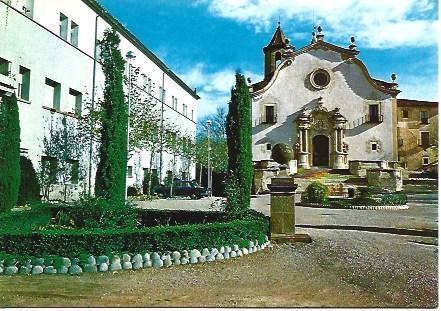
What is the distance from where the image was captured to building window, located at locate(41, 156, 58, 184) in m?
4.66

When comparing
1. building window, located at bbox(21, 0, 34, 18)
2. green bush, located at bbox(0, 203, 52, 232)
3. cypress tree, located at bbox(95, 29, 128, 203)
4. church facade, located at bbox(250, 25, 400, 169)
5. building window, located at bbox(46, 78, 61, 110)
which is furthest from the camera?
building window, located at bbox(21, 0, 34, 18)

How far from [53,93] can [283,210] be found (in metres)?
2.58

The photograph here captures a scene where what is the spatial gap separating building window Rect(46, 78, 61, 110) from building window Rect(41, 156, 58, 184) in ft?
1.77

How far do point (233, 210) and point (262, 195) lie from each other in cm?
46

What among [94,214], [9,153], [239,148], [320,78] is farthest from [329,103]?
[9,153]

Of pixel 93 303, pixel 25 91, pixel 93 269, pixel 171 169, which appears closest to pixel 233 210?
pixel 171 169

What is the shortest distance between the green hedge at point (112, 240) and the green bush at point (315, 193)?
1019 millimetres

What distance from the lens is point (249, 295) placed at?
10.8 feet

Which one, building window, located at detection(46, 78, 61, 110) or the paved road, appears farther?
building window, located at detection(46, 78, 61, 110)

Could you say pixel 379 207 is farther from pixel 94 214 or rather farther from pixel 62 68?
pixel 62 68

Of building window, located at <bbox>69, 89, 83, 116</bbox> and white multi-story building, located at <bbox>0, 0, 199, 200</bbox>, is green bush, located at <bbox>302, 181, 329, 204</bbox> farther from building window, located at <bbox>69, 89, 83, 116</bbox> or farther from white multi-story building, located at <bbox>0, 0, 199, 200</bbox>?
building window, located at <bbox>69, 89, 83, 116</bbox>

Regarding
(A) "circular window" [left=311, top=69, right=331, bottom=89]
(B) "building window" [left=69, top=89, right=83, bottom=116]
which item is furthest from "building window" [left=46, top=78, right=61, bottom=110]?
(A) "circular window" [left=311, top=69, right=331, bottom=89]

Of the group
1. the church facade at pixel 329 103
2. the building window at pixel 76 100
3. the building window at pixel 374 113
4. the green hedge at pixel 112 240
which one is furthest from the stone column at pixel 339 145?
the building window at pixel 76 100

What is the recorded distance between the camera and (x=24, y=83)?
15.7ft
